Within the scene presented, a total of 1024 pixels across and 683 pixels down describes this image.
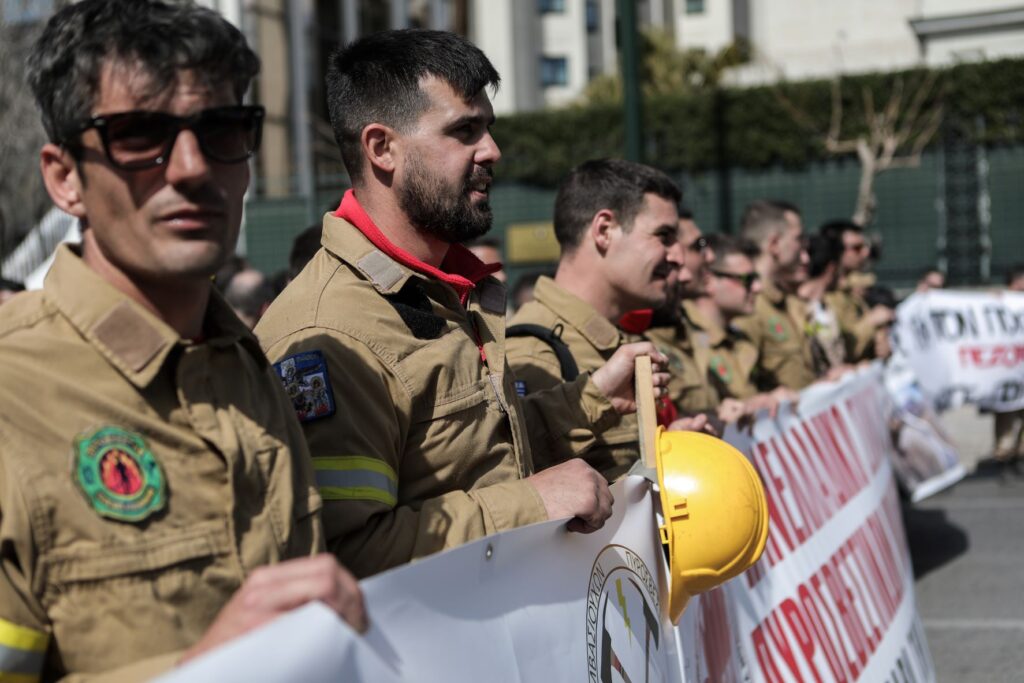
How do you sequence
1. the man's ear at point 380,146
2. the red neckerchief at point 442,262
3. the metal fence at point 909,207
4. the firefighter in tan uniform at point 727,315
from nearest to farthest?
the red neckerchief at point 442,262
the man's ear at point 380,146
the firefighter in tan uniform at point 727,315
the metal fence at point 909,207

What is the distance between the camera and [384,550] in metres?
2.32

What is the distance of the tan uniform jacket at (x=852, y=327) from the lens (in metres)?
9.69

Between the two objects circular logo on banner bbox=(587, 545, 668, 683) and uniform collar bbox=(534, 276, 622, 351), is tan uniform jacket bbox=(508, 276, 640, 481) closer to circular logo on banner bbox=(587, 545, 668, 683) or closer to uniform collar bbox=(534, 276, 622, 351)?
uniform collar bbox=(534, 276, 622, 351)

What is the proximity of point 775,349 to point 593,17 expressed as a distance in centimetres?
5475

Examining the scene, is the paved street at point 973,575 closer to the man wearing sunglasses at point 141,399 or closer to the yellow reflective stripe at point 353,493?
the yellow reflective stripe at point 353,493

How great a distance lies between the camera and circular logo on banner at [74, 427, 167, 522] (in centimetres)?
175

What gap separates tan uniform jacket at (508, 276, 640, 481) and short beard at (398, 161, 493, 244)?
2.32 ft

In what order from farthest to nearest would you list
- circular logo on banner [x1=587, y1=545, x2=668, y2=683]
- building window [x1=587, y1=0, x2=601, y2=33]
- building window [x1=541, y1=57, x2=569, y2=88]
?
1. building window [x1=587, y1=0, x2=601, y2=33]
2. building window [x1=541, y1=57, x2=569, y2=88]
3. circular logo on banner [x1=587, y1=545, x2=668, y2=683]

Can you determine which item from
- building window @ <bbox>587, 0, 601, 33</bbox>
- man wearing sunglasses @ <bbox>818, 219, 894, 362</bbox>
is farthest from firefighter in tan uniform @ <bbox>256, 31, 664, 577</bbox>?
building window @ <bbox>587, 0, 601, 33</bbox>

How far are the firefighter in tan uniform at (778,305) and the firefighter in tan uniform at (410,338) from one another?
446 cm

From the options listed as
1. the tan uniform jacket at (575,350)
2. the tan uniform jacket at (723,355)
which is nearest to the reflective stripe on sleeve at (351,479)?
the tan uniform jacket at (575,350)

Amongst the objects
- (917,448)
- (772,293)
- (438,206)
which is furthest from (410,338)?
(917,448)

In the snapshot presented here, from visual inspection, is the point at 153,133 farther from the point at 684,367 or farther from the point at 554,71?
the point at 554,71

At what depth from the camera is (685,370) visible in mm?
5137
